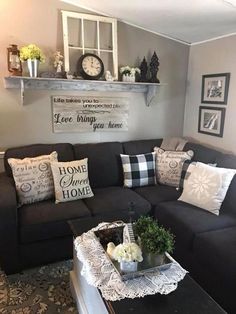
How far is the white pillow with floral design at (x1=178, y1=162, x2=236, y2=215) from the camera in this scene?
2413mm

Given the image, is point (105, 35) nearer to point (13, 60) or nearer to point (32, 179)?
point (13, 60)

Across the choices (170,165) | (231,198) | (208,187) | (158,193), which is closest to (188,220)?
(208,187)

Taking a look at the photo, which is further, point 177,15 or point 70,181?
point 177,15

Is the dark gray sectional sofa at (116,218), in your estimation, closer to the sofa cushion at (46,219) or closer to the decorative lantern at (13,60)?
the sofa cushion at (46,219)

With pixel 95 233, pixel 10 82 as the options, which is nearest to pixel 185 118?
pixel 10 82

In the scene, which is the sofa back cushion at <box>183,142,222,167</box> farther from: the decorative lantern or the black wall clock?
the decorative lantern

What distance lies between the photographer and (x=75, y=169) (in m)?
2.63

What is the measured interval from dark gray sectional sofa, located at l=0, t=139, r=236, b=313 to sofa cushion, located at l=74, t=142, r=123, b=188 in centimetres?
1

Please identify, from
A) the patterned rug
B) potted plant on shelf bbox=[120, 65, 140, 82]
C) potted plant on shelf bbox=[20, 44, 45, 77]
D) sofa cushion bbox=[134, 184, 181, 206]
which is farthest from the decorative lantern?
the patterned rug

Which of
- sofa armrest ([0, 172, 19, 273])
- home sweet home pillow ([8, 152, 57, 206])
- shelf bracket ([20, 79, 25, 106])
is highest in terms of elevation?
shelf bracket ([20, 79, 25, 106])

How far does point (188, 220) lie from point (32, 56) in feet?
6.70

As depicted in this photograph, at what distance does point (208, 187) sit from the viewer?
96.6 inches

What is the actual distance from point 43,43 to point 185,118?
1.98 metres

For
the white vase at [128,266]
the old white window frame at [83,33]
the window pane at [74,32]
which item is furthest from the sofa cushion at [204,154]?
the white vase at [128,266]
